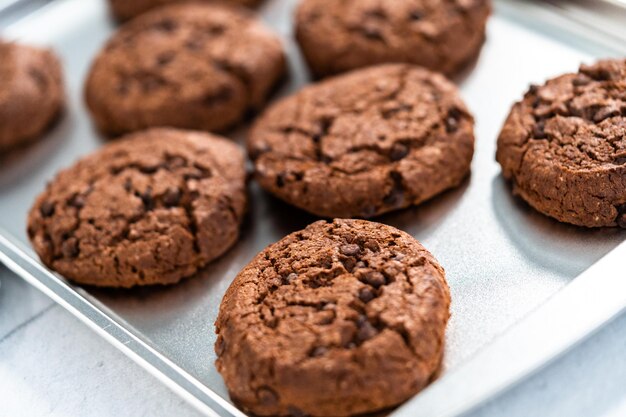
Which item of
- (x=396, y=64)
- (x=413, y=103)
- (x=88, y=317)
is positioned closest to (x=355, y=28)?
(x=396, y=64)

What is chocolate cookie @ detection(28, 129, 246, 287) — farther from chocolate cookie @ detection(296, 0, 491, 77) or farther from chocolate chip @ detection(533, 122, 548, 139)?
chocolate chip @ detection(533, 122, 548, 139)

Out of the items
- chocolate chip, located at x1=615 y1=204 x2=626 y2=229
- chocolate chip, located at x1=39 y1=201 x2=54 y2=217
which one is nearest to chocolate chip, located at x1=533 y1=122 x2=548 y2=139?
chocolate chip, located at x1=615 y1=204 x2=626 y2=229

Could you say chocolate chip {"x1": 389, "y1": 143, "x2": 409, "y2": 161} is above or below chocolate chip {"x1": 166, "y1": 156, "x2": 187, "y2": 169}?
above

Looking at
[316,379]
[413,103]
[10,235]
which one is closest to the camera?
[316,379]

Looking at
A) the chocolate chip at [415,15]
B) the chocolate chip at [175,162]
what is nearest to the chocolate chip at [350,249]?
the chocolate chip at [175,162]

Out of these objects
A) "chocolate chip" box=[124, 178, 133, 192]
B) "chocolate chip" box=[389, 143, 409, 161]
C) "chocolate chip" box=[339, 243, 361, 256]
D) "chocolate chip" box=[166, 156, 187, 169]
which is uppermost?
"chocolate chip" box=[389, 143, 409, 161]

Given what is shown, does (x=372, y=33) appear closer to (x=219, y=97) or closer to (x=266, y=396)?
(x=219, y=97)

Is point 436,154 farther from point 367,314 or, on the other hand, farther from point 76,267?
point 76,267
